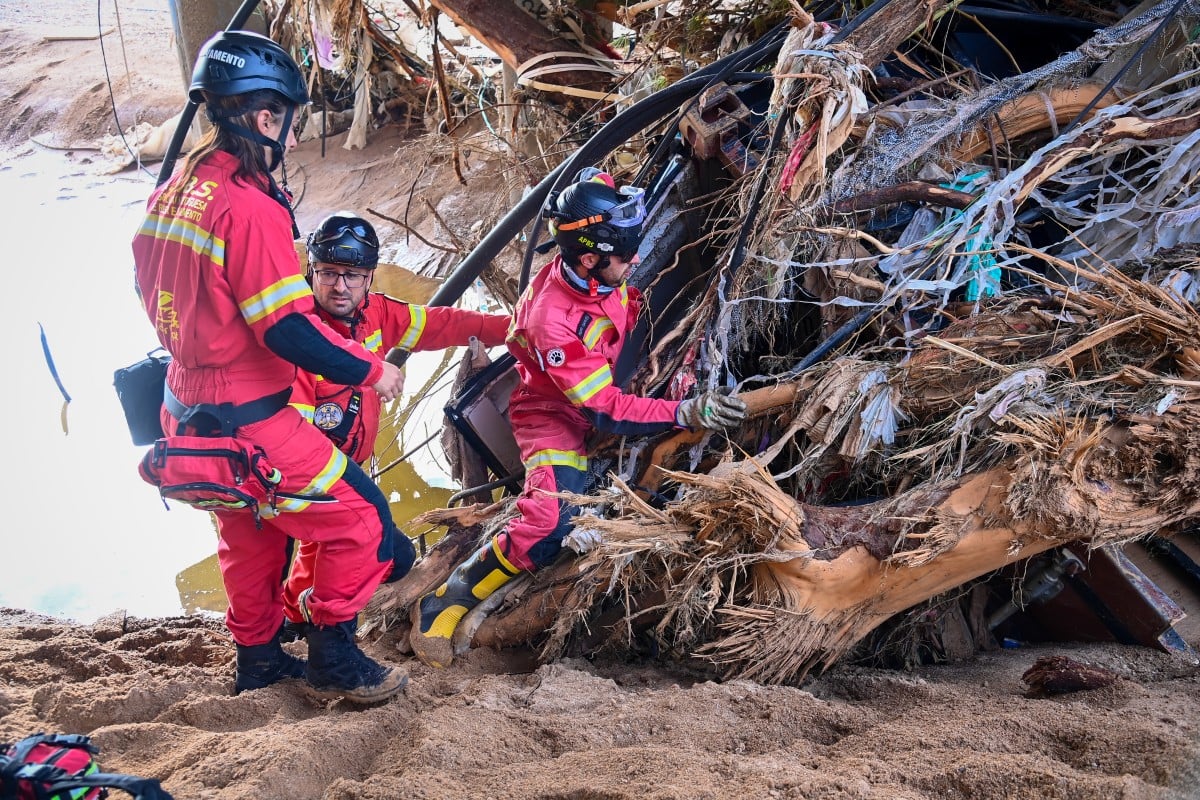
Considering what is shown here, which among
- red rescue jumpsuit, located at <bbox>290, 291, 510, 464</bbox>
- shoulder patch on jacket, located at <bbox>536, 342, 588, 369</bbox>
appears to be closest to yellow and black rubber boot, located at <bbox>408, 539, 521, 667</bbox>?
red rescue jumpsuit, located at <bbox>290, 291, 510, 464</bbox>

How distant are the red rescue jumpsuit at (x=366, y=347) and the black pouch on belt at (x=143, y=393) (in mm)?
465

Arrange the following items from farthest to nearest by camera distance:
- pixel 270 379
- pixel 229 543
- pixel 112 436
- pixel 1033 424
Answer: pixel 112 436
pixel 229 543
pixel 270 379
pixel 1033 424

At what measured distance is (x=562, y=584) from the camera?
3.59m

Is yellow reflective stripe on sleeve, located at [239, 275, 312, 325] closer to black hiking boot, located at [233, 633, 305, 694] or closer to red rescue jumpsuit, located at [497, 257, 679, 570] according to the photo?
red rescue jumpsuit, located at [497, 257, 679, 570]

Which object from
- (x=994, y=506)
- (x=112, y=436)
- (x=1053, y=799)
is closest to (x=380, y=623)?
(x=994, y=506)

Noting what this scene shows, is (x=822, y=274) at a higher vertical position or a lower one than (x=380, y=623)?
higher

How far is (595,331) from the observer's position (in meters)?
3.58

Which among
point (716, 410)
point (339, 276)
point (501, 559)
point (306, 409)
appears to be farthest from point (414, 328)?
point (716, 410)

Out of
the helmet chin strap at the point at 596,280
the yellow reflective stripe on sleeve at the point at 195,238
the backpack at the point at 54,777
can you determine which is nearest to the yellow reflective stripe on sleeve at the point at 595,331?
the helmet chin strap at the point at 596,280

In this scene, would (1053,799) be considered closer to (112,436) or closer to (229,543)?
(229,543)

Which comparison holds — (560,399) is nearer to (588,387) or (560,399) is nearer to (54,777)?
(588,387)

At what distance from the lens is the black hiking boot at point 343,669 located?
3.28m

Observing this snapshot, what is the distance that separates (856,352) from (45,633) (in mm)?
3557

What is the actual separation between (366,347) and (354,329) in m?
0.08
